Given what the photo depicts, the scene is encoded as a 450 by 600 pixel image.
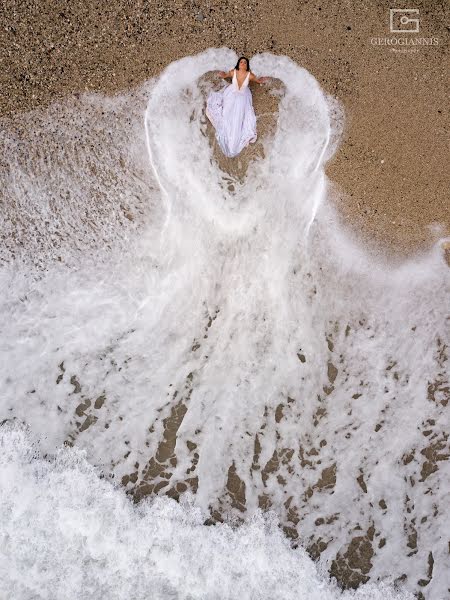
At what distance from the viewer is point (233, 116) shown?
4262mm

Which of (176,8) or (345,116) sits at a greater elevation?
(176,8)

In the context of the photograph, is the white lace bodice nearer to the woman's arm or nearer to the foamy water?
the woman's arm

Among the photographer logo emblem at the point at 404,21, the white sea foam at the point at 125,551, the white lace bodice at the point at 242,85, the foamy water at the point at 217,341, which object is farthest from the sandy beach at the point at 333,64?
the white sea foam at the point at 125,551

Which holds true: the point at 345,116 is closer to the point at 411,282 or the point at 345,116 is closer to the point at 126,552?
the point at 411,282

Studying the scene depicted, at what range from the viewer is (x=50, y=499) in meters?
4.35

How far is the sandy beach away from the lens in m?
4.31

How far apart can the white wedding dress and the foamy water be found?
15cm

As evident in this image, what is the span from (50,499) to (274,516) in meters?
1.99

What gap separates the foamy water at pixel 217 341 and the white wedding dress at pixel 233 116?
0.48ft

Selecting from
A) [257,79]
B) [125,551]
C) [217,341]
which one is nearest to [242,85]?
[257,79]

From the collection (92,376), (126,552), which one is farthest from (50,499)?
(92,376)

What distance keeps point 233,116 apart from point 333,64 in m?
1.02

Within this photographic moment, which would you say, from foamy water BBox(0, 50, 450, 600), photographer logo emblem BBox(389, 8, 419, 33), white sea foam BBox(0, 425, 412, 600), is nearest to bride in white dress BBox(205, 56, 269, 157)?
foamy water BBox(0, 50, 450, 600)

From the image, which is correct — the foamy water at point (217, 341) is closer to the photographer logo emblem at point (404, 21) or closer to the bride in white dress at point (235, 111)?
the bride in white dress at point (235, 111)
